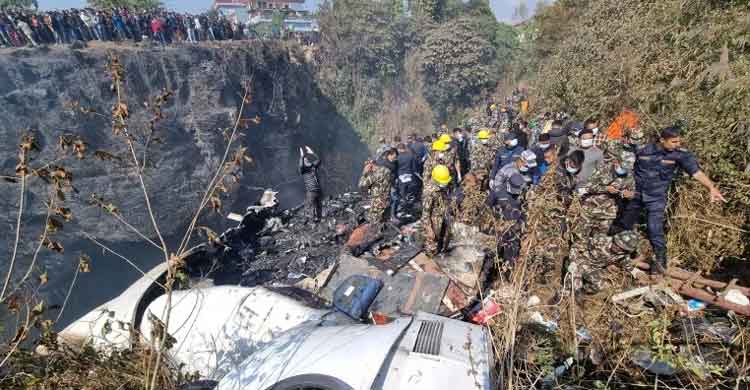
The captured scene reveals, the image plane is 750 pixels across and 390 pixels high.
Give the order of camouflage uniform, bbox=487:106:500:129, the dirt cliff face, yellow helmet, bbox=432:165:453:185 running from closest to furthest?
1. yellow helmet, bbox=432:165:453:185
2. camouflage uniform, bbox=487:106:500:129
3. the dirt cliff face

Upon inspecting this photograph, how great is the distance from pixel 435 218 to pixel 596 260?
1911mm

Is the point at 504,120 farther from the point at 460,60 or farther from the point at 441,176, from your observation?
the point at 460,60

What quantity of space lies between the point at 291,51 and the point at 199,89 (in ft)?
25.8

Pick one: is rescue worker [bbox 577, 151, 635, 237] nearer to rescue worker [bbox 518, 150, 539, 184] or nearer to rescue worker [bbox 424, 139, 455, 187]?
rescue worker [bbox 518, 150, 539, 184]

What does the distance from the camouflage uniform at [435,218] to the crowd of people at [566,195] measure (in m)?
0.01

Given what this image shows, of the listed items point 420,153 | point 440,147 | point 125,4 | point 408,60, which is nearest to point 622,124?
point 440,147

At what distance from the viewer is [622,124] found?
702 cm

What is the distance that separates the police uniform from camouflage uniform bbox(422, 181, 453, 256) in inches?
86.9

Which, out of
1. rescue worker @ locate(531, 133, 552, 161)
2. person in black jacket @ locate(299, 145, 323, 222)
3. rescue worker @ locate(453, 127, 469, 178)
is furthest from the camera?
rescue worker @ locate(453, 127, 469, 178)

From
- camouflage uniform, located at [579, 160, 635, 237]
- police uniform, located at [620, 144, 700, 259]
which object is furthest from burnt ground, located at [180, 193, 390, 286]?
police uniform, located at [620, 144, 700, 259]

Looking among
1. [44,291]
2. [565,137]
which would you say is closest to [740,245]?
[565,137]

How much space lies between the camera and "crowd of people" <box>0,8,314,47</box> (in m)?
12.5

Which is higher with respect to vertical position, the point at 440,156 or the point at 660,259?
the point at 440,156

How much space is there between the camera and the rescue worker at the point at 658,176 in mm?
3908
